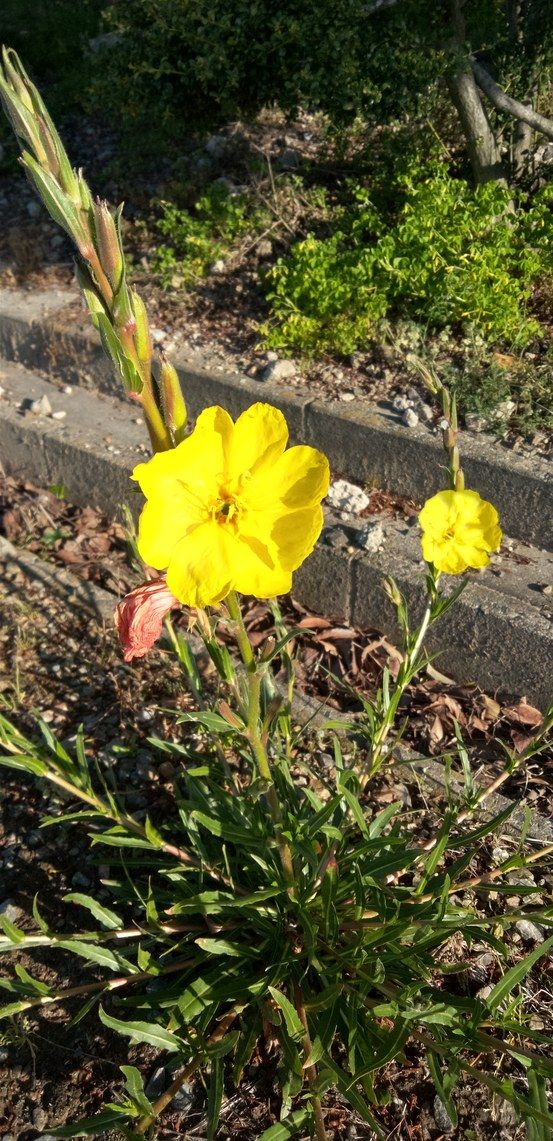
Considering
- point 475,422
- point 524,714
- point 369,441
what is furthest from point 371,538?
point 524,714

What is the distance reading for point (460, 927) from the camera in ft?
5.64

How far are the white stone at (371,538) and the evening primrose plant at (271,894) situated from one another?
0.83m

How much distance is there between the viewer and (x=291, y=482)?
144 centimetres

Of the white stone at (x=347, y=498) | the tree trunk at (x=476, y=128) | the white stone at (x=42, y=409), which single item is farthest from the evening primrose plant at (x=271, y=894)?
the tree trunk at (x=476, y=128)

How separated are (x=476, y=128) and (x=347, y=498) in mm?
2178

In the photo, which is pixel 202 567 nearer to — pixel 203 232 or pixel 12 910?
pixel 12 910

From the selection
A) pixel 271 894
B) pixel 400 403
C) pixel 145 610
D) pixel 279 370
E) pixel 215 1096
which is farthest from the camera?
pixel 279 370

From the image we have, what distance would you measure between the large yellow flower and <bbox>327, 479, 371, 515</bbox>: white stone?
1.97m

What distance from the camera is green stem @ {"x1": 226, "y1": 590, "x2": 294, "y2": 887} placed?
1.41 metres

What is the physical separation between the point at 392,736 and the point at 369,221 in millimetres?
2639

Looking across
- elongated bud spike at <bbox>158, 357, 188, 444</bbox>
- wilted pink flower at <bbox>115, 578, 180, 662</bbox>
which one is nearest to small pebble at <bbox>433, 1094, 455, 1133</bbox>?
wilted pink flower at <bbox>115, 578, 180, 662</bbox>

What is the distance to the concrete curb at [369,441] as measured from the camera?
10.5 ft

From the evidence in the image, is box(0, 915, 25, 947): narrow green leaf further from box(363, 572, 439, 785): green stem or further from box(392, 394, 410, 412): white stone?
box(392, 394, 410, 412): white stone

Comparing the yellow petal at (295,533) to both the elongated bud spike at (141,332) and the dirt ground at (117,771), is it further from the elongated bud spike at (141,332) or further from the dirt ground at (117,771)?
the dirt ground at (117,771)
